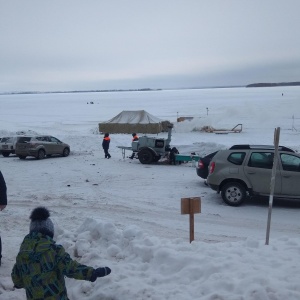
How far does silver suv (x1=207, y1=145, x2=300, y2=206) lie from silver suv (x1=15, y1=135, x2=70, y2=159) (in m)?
13.1

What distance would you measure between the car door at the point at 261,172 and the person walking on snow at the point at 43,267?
814 cm

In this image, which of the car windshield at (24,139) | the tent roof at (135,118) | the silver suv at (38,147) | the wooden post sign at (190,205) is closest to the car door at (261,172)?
the wooden post sign at (190,205)

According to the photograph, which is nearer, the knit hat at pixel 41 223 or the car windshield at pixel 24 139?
the knit hat at pixel 41 223

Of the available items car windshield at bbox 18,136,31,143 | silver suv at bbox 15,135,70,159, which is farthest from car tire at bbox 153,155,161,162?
car windshield at bbox 18,136,31,143

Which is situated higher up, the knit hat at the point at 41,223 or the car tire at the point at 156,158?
the knit hat at the point at 41,223

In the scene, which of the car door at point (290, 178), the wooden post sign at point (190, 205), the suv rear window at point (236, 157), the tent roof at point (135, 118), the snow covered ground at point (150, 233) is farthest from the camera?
the tent roof at point (135, 118)

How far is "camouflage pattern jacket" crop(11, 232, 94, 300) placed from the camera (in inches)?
154

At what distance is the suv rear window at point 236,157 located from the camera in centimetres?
1191

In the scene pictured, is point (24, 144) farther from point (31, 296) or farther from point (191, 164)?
point (31, 296)

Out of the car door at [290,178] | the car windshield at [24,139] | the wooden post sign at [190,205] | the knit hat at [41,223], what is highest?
the knit hat at [41,223]

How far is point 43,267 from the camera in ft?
12.9

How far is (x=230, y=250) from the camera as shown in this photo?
6.00 m

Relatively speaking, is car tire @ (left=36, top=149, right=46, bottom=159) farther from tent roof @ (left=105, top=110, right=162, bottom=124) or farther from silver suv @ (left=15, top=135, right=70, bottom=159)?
tent roof @ (left=105, top=110, right=162, bottom=124)

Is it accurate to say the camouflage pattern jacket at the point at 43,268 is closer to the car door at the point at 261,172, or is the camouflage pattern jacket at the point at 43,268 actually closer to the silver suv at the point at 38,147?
the car door at the point at 261,172
